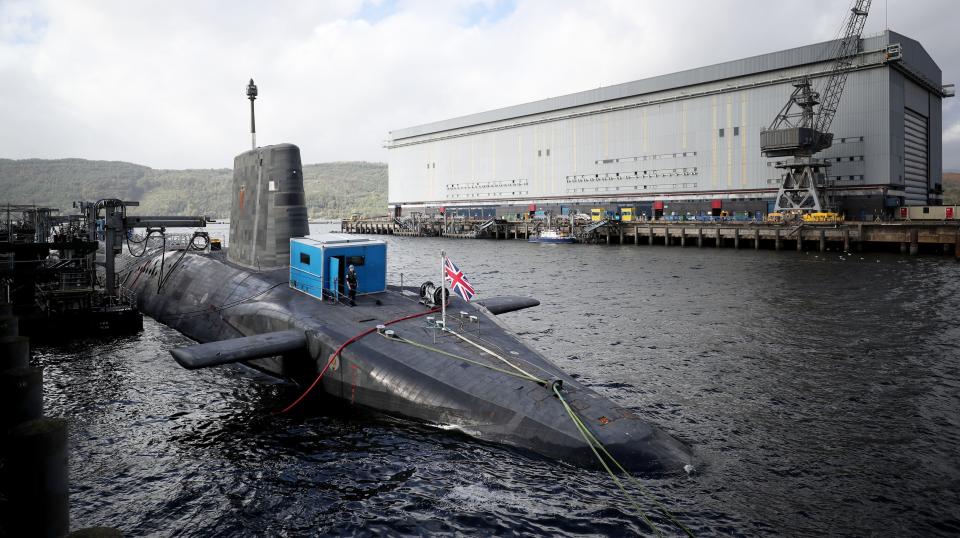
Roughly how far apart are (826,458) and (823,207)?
64.5 metres

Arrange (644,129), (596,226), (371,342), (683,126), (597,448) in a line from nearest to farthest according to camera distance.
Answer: (597,448)
(371,342)
(683,126)
(596,226)
(644,129)

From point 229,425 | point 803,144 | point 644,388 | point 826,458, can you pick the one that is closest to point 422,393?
point 229,425

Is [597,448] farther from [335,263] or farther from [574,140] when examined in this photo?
[574,140]

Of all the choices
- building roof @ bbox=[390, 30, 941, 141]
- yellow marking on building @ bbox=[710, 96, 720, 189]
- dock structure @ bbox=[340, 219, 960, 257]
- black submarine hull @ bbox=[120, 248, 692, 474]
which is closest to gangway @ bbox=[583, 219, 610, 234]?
dock structure @ bbox=[340, 219, 960, 257]

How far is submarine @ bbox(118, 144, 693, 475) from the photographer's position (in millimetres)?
12133

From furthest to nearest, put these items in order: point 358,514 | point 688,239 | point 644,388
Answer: point 688,239 < point 644,388 < point 358,514

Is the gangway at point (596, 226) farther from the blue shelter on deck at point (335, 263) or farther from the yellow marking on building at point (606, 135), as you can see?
the blue shelter on deck at point (335, 263)

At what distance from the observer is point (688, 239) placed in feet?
251

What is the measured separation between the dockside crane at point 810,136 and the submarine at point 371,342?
57.1 metres

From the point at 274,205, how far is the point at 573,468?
1534cm

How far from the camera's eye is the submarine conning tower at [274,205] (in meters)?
22.2

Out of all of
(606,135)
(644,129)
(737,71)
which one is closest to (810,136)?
(737,71)

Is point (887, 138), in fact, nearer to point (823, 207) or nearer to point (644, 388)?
point (823, 207)

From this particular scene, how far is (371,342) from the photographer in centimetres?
1557
